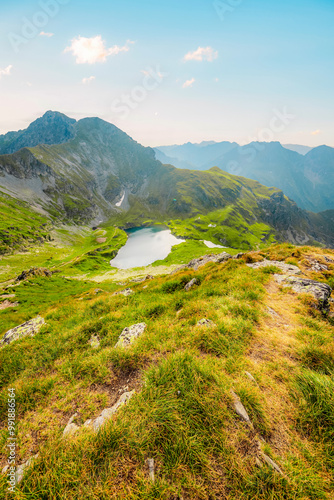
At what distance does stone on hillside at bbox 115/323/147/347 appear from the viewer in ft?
24.7

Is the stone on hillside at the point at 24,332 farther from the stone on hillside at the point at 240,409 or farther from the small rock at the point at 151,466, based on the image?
the stone on hillside at the point at 240,409

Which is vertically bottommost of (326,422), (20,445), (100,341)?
(100,341)

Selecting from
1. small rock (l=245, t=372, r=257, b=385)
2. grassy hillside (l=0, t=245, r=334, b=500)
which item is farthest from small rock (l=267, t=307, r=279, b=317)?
small rock (l=245, t=372, r=257, b=385)

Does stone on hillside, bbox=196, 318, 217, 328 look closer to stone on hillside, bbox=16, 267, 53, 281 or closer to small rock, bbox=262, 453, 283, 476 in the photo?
small rock, bbox=262, 453, 283, 476

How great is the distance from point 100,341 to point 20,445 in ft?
12.6

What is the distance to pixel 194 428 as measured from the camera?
3.72 meters

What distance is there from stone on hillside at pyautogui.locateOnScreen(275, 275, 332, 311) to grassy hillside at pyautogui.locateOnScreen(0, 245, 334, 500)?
139cm

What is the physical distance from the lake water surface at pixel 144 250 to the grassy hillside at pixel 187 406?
307ft

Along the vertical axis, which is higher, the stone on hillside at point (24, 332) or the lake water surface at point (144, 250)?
the stone on hillside at point (24, 332)

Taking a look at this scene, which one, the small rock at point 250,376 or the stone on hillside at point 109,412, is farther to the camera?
the small rock at point 250,376

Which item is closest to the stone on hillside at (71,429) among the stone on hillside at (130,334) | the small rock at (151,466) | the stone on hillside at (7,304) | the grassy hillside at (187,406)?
the grassy hillside at (187,406)

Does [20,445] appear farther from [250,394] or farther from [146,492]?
[250,394]

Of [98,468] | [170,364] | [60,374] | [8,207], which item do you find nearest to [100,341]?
[60,374]

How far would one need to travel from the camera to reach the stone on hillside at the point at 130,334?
7.53 m
